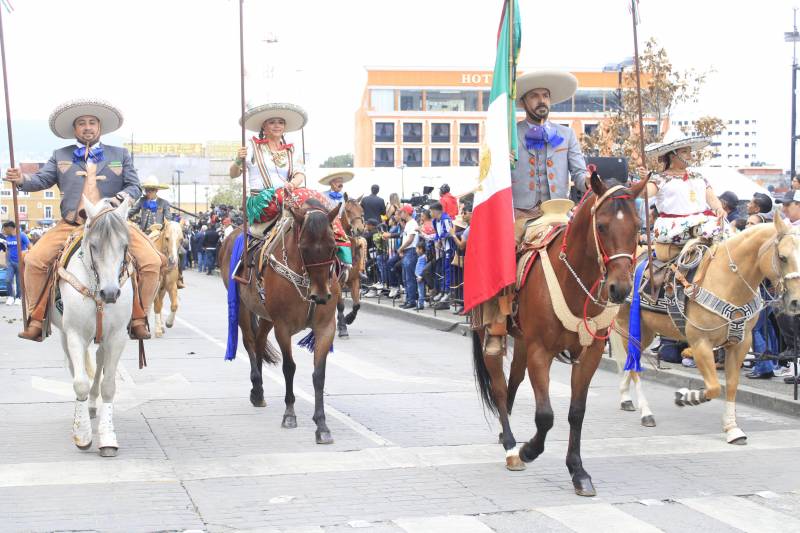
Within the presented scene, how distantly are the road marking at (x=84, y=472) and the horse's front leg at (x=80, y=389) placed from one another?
0.37 m

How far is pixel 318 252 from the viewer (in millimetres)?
9250

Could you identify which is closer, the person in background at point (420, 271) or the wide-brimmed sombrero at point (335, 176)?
the wide-brimmed sombrero at point (335, 176)

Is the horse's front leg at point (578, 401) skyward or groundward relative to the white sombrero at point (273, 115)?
groundward

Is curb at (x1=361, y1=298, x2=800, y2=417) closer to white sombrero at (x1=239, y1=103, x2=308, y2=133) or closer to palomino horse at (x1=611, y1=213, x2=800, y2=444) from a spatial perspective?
palomino horse at (x1=611, y1=213, x2=800, y2=444)

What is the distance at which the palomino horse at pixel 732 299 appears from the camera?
9.25 m

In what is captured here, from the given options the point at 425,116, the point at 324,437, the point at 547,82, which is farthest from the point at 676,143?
the point at 425,116

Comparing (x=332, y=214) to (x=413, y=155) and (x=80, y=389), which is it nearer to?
(x=80, y=389)

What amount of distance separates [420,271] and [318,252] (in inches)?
513

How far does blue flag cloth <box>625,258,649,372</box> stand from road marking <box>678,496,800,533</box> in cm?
337

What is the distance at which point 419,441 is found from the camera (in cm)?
906

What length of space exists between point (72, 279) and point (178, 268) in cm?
→ 1089

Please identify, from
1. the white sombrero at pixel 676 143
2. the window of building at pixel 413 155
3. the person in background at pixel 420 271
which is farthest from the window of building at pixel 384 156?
the white sombrero at pixel 676 143

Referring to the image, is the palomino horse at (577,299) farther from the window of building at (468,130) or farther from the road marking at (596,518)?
the window of building at (468,130)

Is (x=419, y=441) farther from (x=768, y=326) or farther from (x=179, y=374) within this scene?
(x=768, y=326)
